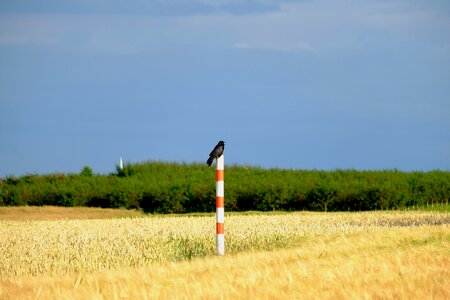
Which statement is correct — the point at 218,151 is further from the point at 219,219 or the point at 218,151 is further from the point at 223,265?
the point at 223,265

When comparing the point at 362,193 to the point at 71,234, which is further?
the point at 362,193

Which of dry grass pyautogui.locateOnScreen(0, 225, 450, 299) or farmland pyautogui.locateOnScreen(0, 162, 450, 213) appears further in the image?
farmland pyautogui.locateOnScreen(0, 162, 450, 213)

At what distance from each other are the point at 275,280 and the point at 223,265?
1197 mm

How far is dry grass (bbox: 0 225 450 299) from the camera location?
489cm

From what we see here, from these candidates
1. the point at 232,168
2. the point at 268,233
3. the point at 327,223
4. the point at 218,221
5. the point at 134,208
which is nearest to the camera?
the point at 218,221

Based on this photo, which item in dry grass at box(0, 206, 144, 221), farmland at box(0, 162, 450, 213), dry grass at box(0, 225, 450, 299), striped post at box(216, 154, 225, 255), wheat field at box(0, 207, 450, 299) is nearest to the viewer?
dry grass at box(0, 225, 450, 299)

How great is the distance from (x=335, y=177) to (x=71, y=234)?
13.6 m

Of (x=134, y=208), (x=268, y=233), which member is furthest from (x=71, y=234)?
(x=134, y=208)

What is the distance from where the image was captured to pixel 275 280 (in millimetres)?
5320

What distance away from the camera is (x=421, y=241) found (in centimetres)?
848

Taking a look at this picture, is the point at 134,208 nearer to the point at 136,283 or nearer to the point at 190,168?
the point at 190,168

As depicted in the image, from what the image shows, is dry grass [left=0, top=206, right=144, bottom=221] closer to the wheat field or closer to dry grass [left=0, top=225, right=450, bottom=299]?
the wheat field

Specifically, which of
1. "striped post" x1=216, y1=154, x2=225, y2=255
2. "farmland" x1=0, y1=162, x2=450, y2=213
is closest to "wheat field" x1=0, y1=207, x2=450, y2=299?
"striped post" x1=216, y1=154, x2=225, y2=255

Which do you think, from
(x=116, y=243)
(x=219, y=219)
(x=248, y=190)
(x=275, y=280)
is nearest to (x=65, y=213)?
(x=248, y=190)
